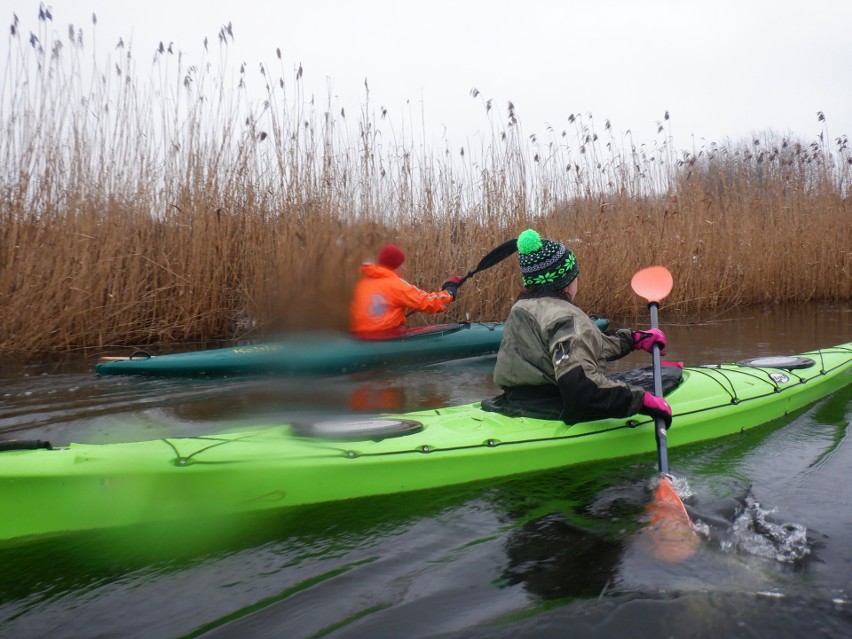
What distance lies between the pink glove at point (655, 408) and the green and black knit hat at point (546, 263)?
0.58 metres

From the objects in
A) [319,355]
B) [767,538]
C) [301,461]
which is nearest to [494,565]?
[301,461]

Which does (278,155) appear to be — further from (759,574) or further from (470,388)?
(759,574)

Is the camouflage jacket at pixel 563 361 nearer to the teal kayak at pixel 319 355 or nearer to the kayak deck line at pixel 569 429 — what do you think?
the kayak deck line at pixel 569 429

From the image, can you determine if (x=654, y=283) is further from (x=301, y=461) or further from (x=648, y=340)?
(x=301, y=461)

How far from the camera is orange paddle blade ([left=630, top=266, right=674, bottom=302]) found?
151 inches

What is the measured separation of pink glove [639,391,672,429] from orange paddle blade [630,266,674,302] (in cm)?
97

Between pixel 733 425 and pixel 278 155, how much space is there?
13.8ft

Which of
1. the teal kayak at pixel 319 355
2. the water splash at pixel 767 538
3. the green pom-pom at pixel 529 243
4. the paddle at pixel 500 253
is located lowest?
the water splash at pixel 767 538

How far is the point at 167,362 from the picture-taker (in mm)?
4844

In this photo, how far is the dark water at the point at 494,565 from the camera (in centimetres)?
191

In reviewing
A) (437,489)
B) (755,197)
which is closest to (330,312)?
(437,489)

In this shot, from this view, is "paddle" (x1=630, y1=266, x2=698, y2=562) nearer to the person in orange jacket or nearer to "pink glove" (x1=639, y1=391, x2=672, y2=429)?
"pink glove" (x1=639, y1=391, x2=672, y2=429)

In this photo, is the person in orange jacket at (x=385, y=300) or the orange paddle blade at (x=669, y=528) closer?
the orange paddle blade at (x=669, y=528)

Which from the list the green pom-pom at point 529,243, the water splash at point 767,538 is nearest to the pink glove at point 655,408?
the water splash at point 767,538
